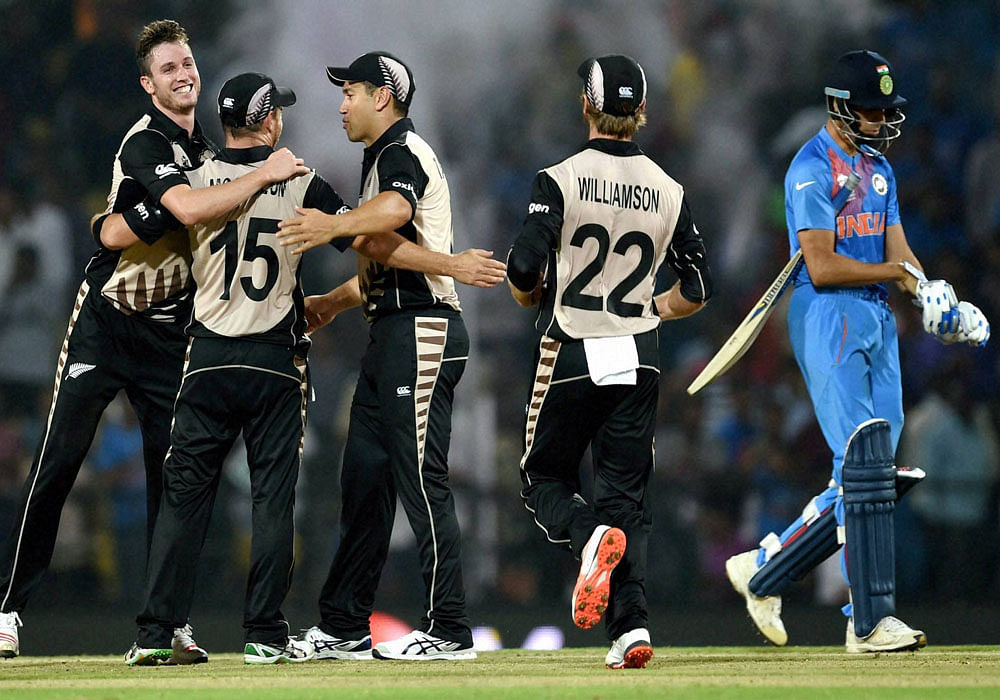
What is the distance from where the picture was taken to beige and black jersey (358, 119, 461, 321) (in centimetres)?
495

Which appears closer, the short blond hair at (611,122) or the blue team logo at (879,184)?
the short blond hair at (611,122)

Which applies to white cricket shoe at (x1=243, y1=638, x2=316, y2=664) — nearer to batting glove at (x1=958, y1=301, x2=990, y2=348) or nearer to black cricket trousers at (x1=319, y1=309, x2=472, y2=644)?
black cricket trousers at (x1=319, y1=309, x2=472, y2=644)

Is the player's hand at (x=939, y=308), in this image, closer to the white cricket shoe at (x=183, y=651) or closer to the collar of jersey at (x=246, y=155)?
the collar of jersey at (x=246, y=155)

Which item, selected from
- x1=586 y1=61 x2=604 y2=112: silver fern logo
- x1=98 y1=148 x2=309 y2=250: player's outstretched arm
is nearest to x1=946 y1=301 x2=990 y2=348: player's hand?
x1=586 y1=61 x2=604 y2=112: silver fern logo

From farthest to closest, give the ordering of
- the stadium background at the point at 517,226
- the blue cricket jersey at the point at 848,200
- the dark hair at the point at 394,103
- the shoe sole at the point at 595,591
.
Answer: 1. the stadium background at the point at 517,226
2. the blue cricket jersey at the point at 848,200
3. the dark hair at the point at 394,103
4. the shoe sole at the point at 595,591

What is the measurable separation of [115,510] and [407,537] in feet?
5.99

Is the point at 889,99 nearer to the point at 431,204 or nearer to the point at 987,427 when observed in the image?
the point at 431,204

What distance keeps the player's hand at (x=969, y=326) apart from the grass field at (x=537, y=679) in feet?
3.75

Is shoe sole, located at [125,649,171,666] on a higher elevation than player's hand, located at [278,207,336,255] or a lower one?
lower

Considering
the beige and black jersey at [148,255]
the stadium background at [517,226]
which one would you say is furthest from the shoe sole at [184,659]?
the stadium background at [517,226]

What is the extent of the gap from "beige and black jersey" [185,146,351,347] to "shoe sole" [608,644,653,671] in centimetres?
159

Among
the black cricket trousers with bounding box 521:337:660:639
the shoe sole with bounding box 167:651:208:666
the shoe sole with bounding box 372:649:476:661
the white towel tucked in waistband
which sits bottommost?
the shoe sole with bounding box 372:649:476:661

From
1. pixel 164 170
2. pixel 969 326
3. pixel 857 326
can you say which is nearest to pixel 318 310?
A: pixel 164 170

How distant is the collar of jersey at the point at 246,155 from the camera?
4.90 meters
